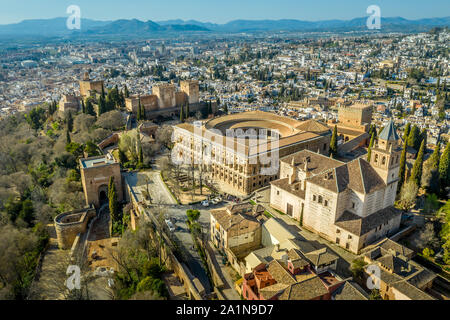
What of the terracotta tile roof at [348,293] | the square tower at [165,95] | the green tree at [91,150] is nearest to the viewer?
the terracotta tile roof at [348,293]

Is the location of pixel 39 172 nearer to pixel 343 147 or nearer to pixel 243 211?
pixel 243 211

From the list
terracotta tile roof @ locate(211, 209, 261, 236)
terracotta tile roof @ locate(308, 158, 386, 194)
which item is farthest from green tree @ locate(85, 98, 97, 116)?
terracotta tile roof @ locate(308, 158, 386, 194)

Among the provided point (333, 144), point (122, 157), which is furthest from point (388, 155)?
point (122, 157)

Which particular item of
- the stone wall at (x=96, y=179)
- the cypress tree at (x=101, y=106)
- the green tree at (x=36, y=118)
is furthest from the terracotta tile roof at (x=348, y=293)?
the green tree at (x=36, y=118)

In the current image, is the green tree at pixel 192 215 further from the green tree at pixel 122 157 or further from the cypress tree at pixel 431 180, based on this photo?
the cypress tree at pixel 431 180

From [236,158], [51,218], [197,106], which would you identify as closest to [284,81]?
[197,106]

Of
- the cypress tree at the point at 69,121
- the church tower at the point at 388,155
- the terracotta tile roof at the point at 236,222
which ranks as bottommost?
the terracotta tile roof at the point at 236,222
